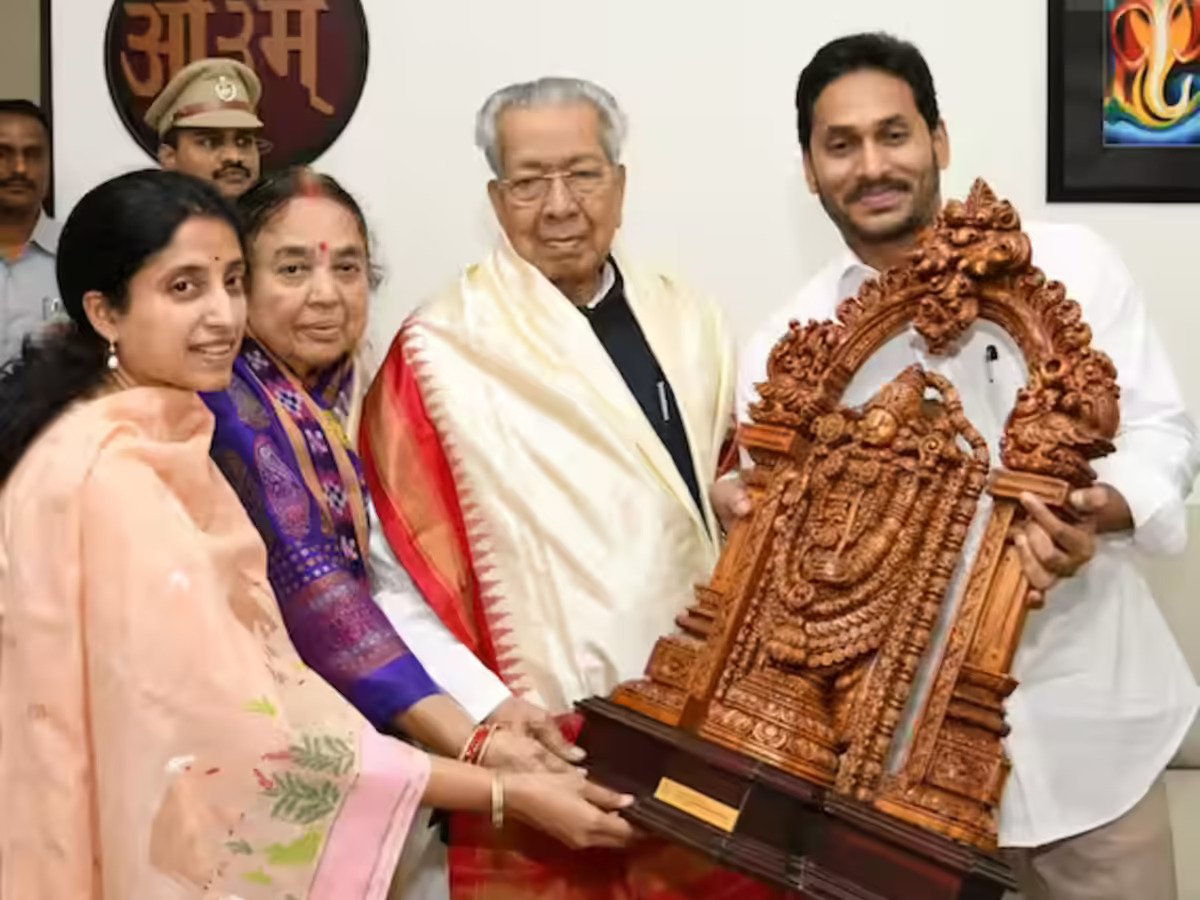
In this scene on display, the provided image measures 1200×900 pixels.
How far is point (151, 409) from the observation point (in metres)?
1.50

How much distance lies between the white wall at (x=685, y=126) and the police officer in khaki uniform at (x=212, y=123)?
0.33 meters

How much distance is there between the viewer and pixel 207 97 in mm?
2717

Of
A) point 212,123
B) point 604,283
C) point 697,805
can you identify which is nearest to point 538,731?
point 697,805

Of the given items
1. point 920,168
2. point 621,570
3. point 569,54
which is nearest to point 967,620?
point 621,570

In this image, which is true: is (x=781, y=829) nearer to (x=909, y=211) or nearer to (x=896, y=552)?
(x=896, y=552)

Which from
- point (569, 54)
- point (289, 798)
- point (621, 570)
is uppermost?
point (569, 54)

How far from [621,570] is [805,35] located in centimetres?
154

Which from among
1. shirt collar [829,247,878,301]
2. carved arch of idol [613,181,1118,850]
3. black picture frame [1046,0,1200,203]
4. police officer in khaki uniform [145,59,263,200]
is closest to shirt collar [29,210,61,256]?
police officer in khaki uniform [145,59,263,200]

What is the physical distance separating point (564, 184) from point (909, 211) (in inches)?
19.3

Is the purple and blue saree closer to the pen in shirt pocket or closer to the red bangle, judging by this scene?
the red bangle

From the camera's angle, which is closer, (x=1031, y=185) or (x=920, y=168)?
(x=920, y=168)

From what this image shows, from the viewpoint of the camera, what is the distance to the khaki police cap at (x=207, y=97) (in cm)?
267

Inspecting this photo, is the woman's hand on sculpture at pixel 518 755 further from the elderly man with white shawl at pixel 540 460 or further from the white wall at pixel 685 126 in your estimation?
the white wall at pixel 685 126

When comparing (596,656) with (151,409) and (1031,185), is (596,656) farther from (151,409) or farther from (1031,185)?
(1031,185)
